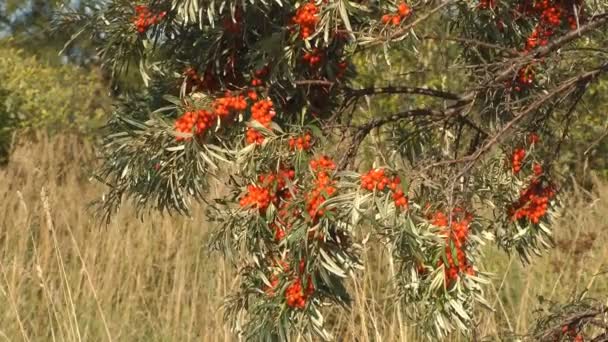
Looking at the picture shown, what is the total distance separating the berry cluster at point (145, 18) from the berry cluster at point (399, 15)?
450 mm

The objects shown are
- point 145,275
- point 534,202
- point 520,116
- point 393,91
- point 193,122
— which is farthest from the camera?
point 145,275

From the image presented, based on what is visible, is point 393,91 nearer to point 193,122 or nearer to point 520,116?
point 520,116

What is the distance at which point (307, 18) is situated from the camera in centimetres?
154

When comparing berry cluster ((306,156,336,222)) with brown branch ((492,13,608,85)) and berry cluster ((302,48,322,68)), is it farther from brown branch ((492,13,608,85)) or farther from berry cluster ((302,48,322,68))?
brown branch ((492,13,608,85))

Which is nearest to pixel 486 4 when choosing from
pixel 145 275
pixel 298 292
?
pixel 298 292

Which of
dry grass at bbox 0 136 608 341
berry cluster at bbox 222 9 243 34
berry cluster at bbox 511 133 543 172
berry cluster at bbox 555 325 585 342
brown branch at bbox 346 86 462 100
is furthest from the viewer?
dry grass at bbox 0 136 608 341

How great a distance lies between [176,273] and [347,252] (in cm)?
265

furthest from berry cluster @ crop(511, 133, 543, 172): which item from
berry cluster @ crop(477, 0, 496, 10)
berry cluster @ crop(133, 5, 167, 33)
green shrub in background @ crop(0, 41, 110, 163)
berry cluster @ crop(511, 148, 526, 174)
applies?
green shrub in background @ crop(0, 41, 110, 163)

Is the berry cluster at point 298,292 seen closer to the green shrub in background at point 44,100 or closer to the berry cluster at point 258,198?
the berry cluster at point 258,198

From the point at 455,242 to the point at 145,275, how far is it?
3.33m

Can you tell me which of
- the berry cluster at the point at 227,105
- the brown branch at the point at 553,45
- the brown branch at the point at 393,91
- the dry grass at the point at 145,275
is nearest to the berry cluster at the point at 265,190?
the berry cluster at the point at 227,105

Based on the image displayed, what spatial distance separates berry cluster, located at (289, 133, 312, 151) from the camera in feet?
5.04

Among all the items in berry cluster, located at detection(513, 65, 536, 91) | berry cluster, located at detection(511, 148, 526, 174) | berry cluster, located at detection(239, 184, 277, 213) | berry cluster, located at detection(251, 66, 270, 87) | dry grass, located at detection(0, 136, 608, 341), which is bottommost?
dry grass, located at detection(0, 136, 608, 341)

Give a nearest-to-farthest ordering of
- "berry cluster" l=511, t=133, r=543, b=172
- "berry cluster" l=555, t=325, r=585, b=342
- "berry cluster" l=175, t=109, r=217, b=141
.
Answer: "berry cluster" l=175, t=109, r=217, b=141, "berry cluster" l=511, t=133, r=543, b=172, "berry cluster" l=555, t=325, r=585, b=342
